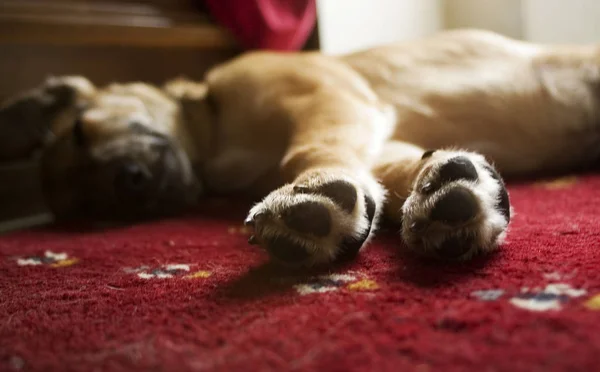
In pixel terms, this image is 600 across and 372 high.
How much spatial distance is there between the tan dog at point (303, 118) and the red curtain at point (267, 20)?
424 mm

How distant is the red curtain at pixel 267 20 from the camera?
6.73ft

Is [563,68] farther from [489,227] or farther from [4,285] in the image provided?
[4,285]

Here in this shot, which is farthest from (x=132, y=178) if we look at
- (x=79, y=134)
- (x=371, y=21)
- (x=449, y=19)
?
(x=449, y=19)

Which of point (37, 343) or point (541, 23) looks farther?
point (541, 23)

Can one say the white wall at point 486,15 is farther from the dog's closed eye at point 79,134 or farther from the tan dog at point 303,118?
the dog's closed eye at point 79,134

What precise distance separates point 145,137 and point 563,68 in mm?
1050

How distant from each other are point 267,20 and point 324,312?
1565 millimetres

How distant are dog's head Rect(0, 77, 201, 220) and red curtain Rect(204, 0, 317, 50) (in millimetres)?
523

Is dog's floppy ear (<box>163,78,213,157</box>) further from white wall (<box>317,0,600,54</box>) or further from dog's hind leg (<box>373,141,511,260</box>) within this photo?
dog's hind leg (<box>373,141,511,260</box>)

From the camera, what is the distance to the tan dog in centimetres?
141

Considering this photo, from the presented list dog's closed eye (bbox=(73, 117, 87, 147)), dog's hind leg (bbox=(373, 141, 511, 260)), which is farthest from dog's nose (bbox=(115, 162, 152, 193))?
dog's hind leg (bbox=(373, 141, 511, 260))

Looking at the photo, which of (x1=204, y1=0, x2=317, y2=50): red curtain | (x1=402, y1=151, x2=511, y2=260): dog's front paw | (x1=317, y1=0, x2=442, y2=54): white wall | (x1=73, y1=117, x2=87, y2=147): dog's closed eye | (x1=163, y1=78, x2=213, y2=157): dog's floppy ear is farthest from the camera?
(x1=317, y1=0, x2=442, y2=54): white wall

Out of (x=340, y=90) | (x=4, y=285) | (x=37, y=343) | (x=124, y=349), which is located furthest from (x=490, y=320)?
Result: (x=340, y=90)

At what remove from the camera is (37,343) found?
25.2 inches
